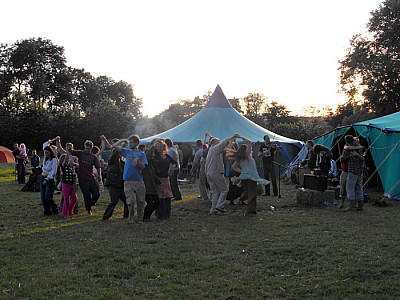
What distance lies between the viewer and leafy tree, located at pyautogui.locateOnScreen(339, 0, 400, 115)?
28750mm

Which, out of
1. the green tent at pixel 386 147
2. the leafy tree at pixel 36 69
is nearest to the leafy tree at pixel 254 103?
the leafy tree at pixel 36 69

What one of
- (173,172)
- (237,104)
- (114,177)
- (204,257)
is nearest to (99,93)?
(237,104)

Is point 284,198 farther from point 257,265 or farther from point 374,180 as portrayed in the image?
point 257,265

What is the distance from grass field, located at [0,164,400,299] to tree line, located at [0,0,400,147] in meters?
24.6

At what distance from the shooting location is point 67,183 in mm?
8586

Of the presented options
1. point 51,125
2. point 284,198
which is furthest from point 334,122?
point 284,198

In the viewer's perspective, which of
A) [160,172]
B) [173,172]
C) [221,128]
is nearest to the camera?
[160,172]

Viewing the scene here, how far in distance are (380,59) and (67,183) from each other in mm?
27468

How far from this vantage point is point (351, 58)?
32.3 m

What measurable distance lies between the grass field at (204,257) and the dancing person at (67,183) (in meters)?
0.36

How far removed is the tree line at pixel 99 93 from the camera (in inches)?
1172

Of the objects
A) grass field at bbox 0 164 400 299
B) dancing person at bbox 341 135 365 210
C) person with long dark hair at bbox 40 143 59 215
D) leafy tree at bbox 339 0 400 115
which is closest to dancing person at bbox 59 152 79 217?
person with long dark hair at bbox 40 143 59 215

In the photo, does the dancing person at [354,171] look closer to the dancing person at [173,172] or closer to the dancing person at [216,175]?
the dancing person at [216,175]

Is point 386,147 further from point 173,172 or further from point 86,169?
point 86,169
